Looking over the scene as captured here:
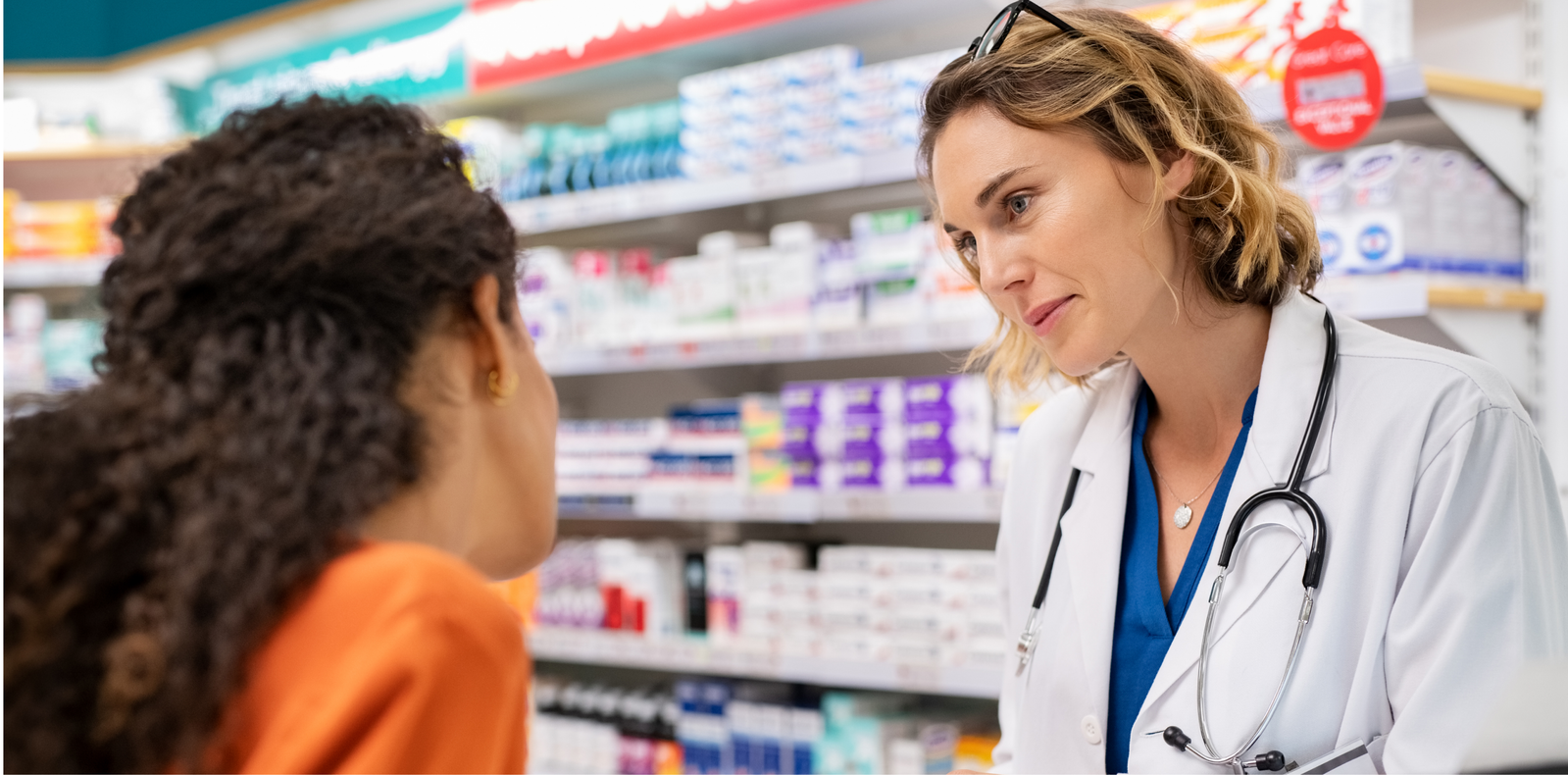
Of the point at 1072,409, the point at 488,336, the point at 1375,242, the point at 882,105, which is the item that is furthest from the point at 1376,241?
the point at 488,336

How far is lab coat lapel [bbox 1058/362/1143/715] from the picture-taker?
1659 mm

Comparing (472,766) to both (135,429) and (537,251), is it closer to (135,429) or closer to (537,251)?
(135,429)

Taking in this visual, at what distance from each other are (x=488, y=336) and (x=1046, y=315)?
2.92 feet

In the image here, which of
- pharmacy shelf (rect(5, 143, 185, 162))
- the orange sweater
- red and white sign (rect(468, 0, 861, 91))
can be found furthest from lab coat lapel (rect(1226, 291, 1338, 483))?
pharmacy shelf (rect(5, 143, 185, 162))

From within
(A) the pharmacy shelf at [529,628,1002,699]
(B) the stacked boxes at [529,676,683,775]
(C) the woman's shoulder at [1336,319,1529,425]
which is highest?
(C) the woman's shoulder at [1336,319,1529,425]

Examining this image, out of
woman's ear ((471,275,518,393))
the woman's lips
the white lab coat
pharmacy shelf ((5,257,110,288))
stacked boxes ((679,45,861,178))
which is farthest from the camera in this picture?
pharmacy shelf ((5,257,110,288))

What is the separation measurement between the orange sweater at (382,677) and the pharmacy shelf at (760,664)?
2.28m

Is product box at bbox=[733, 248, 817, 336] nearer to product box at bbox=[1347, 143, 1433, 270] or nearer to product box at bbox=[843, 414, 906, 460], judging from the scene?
product box at bbox=[843, 414, 906, 460]

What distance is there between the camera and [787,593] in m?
3.46

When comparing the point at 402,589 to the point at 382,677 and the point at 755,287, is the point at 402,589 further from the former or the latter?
the point at 755,287

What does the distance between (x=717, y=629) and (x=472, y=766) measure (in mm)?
2891

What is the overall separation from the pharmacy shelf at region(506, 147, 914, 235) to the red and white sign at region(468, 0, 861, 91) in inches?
16.6

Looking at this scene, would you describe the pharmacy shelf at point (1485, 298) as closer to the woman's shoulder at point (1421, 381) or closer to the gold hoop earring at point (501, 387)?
the woman's shoulder at point (1421, 381)

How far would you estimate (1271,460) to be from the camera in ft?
5.16
